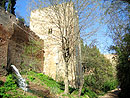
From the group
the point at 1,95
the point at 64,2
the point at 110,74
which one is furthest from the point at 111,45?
the point at 110,74

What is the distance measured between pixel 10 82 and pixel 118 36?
23.5 feet

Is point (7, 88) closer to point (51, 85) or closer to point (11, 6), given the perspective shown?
point (51, 85)

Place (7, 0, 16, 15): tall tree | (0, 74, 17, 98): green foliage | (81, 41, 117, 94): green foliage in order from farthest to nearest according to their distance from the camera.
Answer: (81, 41, 117, 94): green foliage, (7, 0, 16, 15): tall tree, (0, 74, 17, 98): green foliage

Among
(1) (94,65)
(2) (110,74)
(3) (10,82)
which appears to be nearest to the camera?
(3) (10,82)

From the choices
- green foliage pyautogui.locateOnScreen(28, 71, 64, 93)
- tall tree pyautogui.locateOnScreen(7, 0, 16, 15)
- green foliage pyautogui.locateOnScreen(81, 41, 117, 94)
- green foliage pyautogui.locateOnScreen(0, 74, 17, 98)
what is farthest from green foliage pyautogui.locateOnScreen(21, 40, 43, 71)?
tall tree pyautogui.locateOnScreen(7, 0, 16, 15)

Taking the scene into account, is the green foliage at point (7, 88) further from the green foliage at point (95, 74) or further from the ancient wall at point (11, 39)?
the green foliage at point (95, 74)

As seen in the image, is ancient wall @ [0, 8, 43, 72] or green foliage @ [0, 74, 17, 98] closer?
green foliage @ [0, 74, 17, 98]

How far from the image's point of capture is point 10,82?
6398 mm

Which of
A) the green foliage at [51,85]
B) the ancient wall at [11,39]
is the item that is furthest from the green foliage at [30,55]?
the green foliage at [51,85]

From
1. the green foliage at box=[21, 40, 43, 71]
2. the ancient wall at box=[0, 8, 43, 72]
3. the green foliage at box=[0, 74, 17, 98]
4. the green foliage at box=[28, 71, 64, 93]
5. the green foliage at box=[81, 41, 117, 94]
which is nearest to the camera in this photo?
the green foliage at box=[0, 74, 17, 98]

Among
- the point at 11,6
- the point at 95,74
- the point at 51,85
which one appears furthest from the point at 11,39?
the point at 95,74

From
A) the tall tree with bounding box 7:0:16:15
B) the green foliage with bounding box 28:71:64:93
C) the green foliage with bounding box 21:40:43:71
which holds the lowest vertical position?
the green foliage with bounding box 28:71:64:93

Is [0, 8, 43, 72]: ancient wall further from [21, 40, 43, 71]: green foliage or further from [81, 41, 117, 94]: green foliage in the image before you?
[81, 41, 117, 94]: green foliage

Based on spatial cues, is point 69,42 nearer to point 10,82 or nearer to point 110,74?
point 10,82
